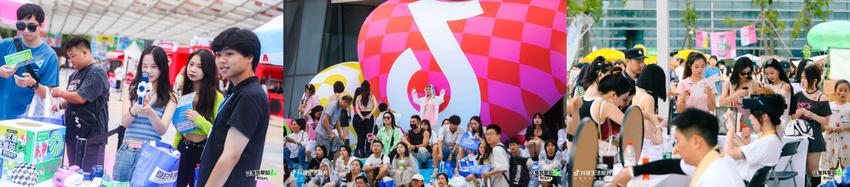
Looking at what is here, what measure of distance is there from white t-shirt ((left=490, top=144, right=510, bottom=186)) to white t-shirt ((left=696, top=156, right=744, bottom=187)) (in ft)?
4.91

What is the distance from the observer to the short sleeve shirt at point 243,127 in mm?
5219

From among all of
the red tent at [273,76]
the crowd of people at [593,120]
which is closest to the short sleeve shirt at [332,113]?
the crowd of people at [593,120]

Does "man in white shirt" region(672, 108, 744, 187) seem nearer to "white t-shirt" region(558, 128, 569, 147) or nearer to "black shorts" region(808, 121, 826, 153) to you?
"white t-shirt" region(558, 128, 569, 147)

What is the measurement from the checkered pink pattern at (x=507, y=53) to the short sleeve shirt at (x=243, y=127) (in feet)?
2.70

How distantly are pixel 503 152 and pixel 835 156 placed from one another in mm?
2020

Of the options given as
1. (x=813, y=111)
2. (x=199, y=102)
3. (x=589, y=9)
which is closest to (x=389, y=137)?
(x=199, y=102)

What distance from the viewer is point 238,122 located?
206 inches

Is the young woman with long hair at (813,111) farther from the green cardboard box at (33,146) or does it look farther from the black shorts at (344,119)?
the green cardboard box at (33,146)

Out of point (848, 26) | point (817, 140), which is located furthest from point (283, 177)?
point (848, 26)

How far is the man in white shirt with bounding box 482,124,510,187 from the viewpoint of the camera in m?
4.84

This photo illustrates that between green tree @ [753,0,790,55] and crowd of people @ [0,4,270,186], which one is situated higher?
green tree @ [753,0,790,55]

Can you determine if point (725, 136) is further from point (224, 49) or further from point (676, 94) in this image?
point (224, 49)

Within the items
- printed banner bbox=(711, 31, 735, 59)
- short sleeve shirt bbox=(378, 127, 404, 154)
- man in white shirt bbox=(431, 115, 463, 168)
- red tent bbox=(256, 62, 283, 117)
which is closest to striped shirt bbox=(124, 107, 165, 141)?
red tent bbox=(256, 62, 283, 117)

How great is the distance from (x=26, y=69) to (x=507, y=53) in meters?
3.29
